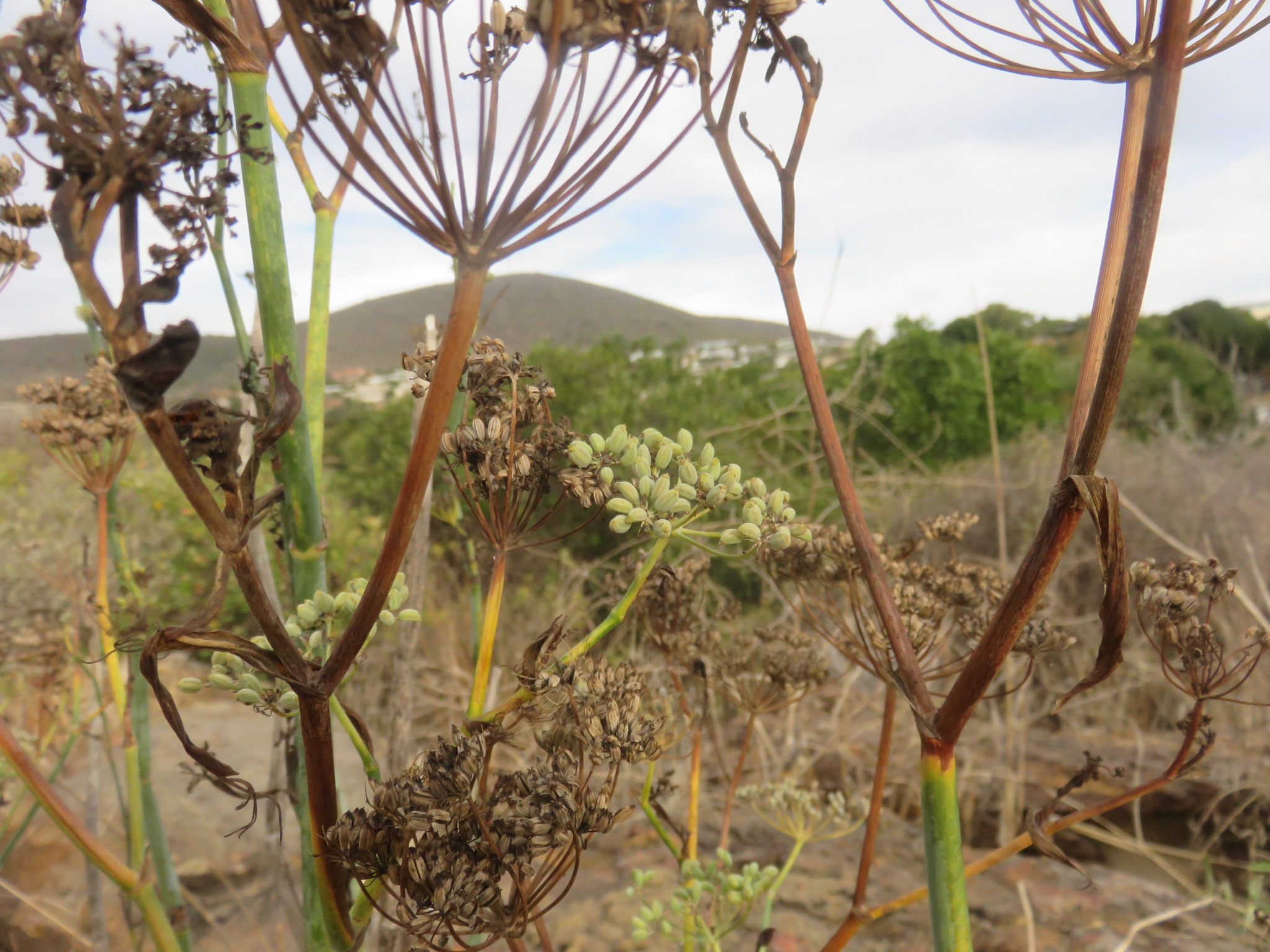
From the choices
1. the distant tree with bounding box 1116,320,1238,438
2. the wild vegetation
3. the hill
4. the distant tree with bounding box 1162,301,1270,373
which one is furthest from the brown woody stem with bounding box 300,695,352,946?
the distant tree with bounding box 1162,301,1270,373

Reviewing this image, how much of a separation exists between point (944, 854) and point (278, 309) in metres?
0.78

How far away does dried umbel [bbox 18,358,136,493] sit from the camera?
1.29 meters

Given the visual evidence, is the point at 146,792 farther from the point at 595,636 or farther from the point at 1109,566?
the point at 1109,566

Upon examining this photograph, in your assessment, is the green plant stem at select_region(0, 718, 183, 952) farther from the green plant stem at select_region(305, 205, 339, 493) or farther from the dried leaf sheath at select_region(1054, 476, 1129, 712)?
the dried leaf sheath at select_region(1054, 476, 1129, 712)

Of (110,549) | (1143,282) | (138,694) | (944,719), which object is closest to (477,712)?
(944,719)

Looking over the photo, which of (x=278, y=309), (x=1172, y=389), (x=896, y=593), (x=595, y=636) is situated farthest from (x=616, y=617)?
(x=1172, y=389)

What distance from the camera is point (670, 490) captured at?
732 mm

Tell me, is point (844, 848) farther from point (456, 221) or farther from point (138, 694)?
point (456, 221)

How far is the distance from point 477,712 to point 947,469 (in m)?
7.89

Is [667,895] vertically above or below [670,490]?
below

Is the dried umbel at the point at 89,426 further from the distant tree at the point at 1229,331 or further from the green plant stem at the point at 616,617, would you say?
the distant tree at the point at 1229,331

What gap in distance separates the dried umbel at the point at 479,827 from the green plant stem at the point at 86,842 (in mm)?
283

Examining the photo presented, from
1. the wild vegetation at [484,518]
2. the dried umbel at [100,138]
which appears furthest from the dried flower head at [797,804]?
the dried umbel at [100,138]

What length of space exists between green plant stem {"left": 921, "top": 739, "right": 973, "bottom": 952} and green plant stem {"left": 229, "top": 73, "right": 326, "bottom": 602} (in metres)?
0.60
